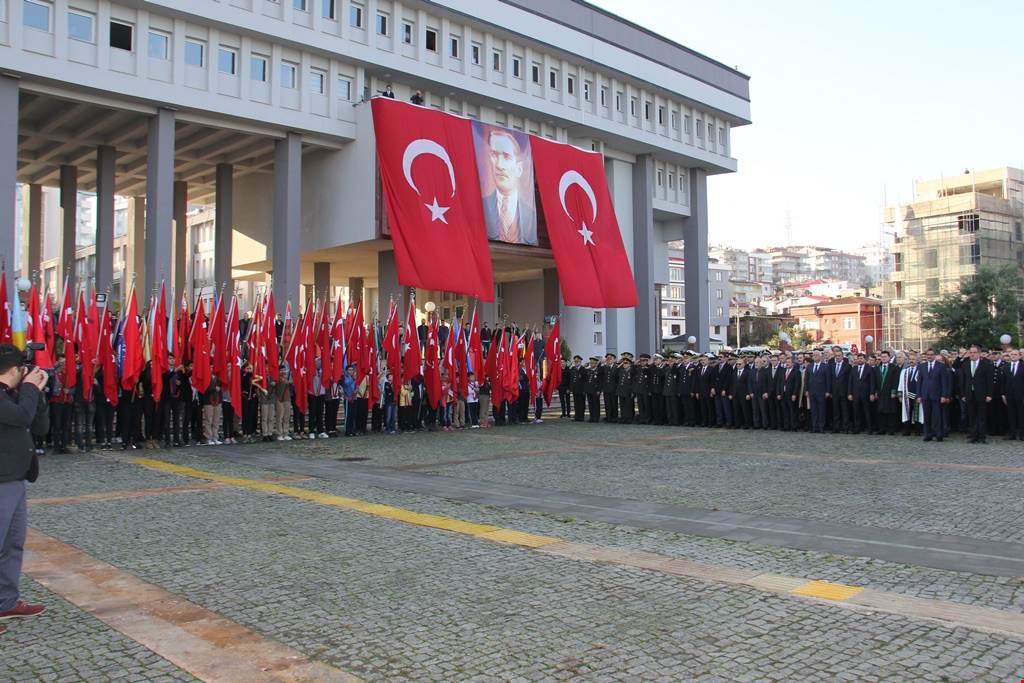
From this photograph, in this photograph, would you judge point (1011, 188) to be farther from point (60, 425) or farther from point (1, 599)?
point (1, 599)

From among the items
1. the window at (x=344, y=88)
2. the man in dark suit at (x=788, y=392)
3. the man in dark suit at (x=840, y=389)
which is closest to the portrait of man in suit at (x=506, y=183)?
the window at (x=344, y=88)

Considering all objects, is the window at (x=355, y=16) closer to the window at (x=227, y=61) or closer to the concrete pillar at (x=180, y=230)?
the window at (x=227, y=61)

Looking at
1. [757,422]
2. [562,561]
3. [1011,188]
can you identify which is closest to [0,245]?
[757,422]

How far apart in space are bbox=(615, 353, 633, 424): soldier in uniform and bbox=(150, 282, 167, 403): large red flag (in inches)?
480

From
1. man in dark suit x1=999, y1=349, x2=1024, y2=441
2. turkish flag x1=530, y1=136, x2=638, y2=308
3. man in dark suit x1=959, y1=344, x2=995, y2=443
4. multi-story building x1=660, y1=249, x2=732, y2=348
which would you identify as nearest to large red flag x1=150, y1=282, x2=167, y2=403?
man in dark suit x1=959, y1=344, x2=995, y2=443

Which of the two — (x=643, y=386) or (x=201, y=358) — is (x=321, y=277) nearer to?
(x=643, y=386)

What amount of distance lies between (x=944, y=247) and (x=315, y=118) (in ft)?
156

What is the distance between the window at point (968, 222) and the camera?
193 feet

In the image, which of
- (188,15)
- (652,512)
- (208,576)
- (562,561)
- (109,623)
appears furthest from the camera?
(188,15)

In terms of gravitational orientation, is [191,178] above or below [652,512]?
above

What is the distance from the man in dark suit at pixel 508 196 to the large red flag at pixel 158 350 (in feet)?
49.8

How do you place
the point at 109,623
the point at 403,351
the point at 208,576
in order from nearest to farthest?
1. the point at 109,623
2. the point at 208,576
3. the point at 403,351

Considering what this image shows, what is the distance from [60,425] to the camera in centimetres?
1460

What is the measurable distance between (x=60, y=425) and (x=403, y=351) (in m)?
7.34
